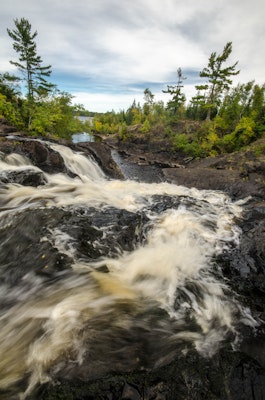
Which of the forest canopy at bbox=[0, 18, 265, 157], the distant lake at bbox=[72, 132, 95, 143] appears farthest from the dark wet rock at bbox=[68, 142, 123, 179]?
the distant lake at bbox=[72, 132, 95, 143]

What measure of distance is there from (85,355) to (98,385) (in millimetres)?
333

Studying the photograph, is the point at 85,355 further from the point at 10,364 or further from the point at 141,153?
the point at 141,153

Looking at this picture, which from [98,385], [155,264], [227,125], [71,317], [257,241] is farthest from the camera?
[227,125]

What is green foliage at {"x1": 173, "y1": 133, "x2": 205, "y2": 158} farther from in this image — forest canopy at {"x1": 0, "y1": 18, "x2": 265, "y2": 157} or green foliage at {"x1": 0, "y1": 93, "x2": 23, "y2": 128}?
green foliage at {"x1": 0, "y1": 93, "x2": 23, "y2": 128}

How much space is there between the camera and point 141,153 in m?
36.2

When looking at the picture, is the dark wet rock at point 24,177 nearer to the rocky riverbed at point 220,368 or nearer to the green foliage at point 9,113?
the rocky riverbed at point 220,368

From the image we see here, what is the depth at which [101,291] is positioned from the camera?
3.48 meters

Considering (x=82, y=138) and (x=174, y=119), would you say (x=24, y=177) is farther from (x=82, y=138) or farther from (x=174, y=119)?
(x=82, y=138)

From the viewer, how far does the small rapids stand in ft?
8.25

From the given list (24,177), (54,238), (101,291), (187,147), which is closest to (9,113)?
(24,177)

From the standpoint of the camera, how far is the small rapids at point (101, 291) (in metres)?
2.52

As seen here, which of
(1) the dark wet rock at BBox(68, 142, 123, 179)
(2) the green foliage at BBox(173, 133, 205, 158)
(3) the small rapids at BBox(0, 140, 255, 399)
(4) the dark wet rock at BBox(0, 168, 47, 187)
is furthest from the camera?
(2) the green foliage at BBox(173, 133, 205, 158)

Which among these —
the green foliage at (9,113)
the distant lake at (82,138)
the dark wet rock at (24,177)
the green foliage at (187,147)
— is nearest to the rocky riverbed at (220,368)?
the dark wet rock at (24,177)

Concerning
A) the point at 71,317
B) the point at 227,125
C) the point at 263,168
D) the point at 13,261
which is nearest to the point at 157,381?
the point at 71,317
